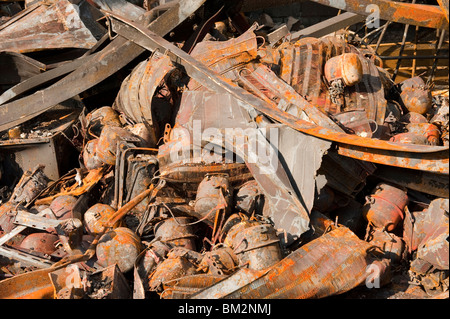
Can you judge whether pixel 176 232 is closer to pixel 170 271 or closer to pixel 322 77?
pixel 170 271

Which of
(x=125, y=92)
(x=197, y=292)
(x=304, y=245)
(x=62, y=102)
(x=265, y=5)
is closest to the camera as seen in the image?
(x=197, y=292)

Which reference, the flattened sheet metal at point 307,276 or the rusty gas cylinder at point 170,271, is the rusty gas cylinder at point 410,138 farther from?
the rusty gas cylinder at point 170,271

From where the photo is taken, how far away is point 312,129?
4344 mm

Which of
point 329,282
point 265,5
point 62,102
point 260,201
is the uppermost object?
point 265,5

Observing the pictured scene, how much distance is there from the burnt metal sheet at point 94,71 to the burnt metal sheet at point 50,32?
88 centimetres

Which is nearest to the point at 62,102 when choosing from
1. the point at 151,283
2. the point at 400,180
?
the point at 151,283

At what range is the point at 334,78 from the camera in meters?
5.25

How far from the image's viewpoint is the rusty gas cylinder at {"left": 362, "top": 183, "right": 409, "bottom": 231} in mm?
4473

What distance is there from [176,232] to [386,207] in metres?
1.88

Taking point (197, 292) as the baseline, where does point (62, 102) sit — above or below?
above

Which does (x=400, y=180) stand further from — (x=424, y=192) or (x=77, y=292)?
(x=77, y=292)

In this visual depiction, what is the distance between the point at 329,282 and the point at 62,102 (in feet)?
14.3

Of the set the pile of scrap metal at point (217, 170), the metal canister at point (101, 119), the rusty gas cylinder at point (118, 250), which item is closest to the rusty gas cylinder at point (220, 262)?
the pile of scrap metal at point (217, 170)

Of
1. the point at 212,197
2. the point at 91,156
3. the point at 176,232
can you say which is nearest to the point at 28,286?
the point at 176,232
